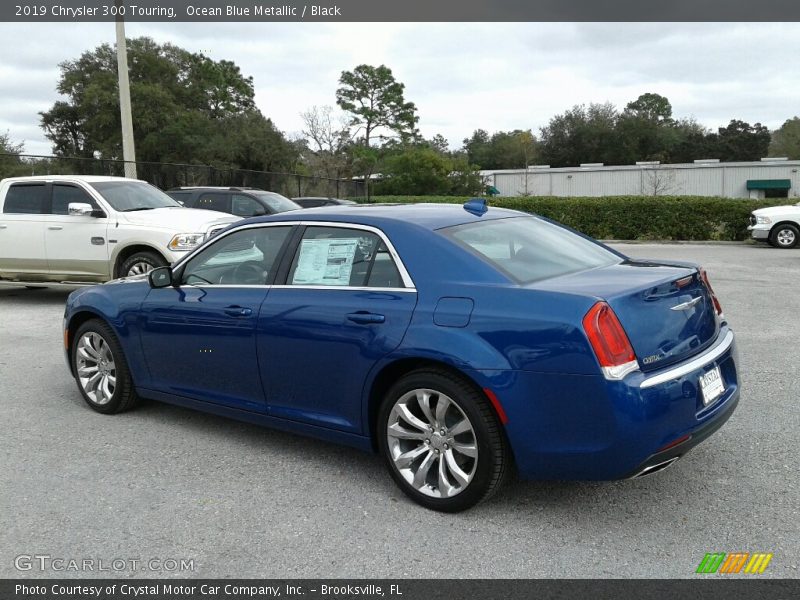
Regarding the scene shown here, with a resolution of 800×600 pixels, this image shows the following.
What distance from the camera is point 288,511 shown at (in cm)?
386

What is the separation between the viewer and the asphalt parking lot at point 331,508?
3.32m

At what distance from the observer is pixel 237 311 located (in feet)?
14.8

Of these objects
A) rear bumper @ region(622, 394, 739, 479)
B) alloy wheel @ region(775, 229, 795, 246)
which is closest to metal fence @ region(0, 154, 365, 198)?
alloy wheel @ region(775, 229, 795, 246)

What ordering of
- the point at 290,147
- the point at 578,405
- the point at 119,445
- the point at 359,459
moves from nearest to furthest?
the point at 578,405 → the point at 359,459 → the point at 119,445 → the point at 290,147

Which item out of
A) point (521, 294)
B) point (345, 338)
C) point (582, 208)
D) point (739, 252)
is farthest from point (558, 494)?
point (582, 208)

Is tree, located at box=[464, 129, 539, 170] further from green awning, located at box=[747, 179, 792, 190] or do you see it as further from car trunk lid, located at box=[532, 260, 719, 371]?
car trunk lid, located at box=[532, 260, 719, 371]

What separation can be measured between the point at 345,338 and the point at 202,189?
11927mm

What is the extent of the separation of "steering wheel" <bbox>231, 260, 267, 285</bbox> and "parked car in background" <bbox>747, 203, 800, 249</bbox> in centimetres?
1808

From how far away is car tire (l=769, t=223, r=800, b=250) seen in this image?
19.1 metres

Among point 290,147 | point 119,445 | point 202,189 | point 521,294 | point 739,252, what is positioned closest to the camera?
point 521,294

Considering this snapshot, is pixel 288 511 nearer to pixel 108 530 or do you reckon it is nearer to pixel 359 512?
pixel 359 512

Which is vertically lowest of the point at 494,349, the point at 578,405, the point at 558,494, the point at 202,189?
the point at 558,494

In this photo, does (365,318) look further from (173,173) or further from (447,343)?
(173,173)

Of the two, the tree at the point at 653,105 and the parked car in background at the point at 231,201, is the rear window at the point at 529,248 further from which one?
the tree at the point at 653,105
